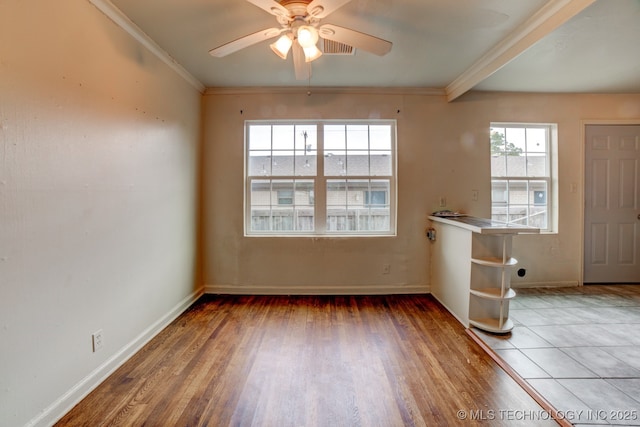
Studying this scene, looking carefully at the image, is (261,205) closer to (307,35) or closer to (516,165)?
(307,35)

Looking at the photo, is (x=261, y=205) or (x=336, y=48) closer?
(x=336, y=48)

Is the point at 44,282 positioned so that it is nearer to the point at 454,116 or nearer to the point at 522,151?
the point at 454,116

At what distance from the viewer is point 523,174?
11.6 ft

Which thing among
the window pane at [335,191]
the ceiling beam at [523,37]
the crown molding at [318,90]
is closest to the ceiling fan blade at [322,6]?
the ceiling beam at [523,37]

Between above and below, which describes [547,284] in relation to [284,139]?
below

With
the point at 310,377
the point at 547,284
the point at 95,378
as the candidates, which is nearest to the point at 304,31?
the point at 310,377

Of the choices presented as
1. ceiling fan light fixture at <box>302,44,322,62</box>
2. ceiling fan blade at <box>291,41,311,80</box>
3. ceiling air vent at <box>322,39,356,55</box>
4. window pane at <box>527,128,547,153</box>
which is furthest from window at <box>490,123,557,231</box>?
ceiling fan light fixture at <box>302,44,322,62</box>

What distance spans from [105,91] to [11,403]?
1.74 m

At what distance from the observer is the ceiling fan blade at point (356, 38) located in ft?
5.44

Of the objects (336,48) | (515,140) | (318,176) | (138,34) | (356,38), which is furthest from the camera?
(515,140)

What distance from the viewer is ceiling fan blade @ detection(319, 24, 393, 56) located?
1.66 m

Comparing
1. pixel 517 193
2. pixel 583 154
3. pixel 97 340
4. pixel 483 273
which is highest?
pixel 583 154

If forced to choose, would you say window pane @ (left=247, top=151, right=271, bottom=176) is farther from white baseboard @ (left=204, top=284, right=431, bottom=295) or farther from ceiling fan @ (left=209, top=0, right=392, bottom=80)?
ceiling fan @ (left=209, top=0, right=392, bottom=80)

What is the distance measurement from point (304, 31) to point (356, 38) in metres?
0.33
